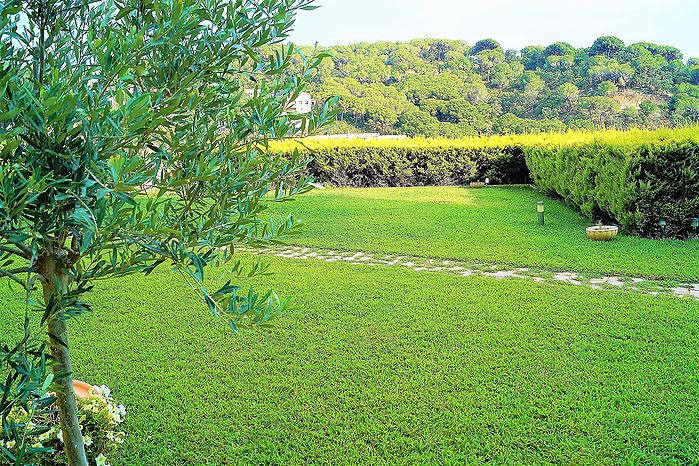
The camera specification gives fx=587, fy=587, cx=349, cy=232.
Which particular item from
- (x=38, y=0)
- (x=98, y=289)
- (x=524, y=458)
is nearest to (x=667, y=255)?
(x=524, y=458)

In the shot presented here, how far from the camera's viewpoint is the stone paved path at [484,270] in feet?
21.0

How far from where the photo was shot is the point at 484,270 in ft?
24.4

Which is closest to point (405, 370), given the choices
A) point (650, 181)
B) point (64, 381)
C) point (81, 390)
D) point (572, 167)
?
point (81, 390)

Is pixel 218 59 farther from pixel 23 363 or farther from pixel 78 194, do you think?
pixel 23 363

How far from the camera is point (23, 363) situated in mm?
1667

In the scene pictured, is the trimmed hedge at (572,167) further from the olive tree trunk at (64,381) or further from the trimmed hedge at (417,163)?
the olive tree trunk at (64,381)

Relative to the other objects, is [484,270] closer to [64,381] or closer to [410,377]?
[410,377]

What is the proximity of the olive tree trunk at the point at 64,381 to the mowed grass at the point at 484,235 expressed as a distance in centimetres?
526

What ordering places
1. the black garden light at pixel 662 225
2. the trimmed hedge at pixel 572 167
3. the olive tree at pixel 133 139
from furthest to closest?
the black garden light at pixel 662 225 → the trimmed hedge at pixel 572 167 → the olive tree at pixel 133 139

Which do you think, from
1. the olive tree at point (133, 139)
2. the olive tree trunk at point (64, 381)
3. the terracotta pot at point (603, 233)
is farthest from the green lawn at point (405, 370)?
the olive tree at point (133, 139)

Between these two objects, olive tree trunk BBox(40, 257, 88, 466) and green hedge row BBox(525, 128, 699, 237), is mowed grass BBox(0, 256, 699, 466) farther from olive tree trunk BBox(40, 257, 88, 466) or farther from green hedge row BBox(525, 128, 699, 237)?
green hedge row BBox(525, 128, 699, 237)

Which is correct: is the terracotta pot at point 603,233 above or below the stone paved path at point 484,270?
above

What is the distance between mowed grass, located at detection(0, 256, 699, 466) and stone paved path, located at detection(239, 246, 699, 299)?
0.39 metres

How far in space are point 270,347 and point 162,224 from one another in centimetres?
351
